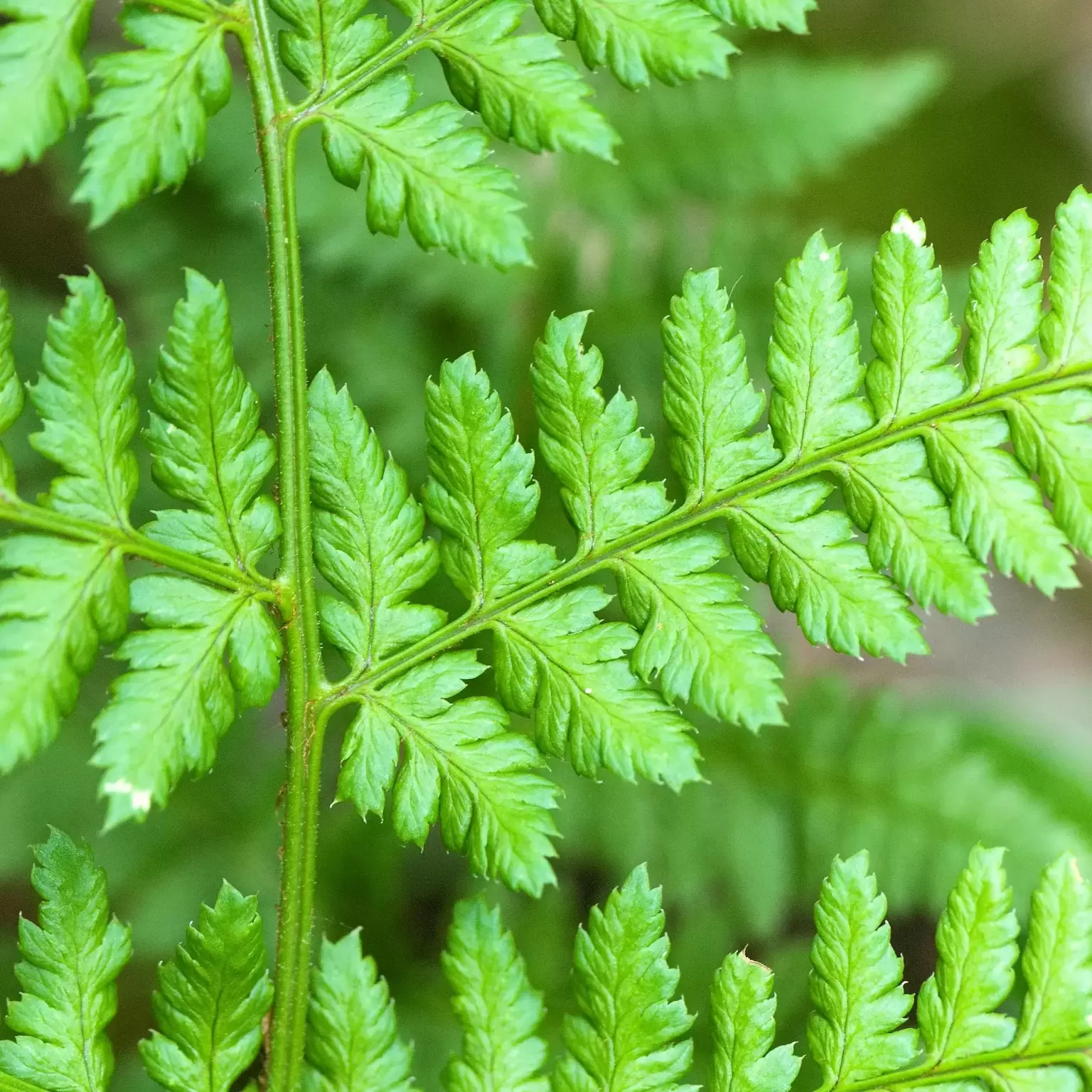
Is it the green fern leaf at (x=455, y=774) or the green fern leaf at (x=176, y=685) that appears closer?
the green fern leaf at (x=176, y=685)

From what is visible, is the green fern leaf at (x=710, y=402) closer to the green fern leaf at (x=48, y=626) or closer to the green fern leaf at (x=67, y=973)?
the green fern leaf at (x=48, y=626)

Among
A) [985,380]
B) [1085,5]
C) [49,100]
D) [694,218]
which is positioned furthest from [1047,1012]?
[1085,5]

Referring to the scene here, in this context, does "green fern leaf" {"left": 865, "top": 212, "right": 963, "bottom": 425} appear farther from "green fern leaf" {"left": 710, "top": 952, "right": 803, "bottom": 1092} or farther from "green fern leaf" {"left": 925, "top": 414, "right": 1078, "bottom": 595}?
"green fern leaf" {"left": 710, "top": 952, "right": 803, "bottom": 1092}

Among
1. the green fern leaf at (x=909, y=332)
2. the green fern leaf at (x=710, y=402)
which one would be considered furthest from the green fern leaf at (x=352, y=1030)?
the green fern leaf at (x=909, y=332)

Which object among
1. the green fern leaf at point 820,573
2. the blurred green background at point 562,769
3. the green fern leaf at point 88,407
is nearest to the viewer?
the green fern leaf at point 88,407

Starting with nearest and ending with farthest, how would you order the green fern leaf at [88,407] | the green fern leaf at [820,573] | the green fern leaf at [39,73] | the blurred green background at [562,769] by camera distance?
1. the green fern leaf at [39,73]
2. the green fern leaf at [88,407]
3. the green fern leaf at [820,573]
4. the blurred green background at [562,769]

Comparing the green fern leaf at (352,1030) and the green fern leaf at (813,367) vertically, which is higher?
the green fern leaf at (813,367)

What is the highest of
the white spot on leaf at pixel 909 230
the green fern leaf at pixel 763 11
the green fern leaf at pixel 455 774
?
the green fern leaf at pixel 763 11
